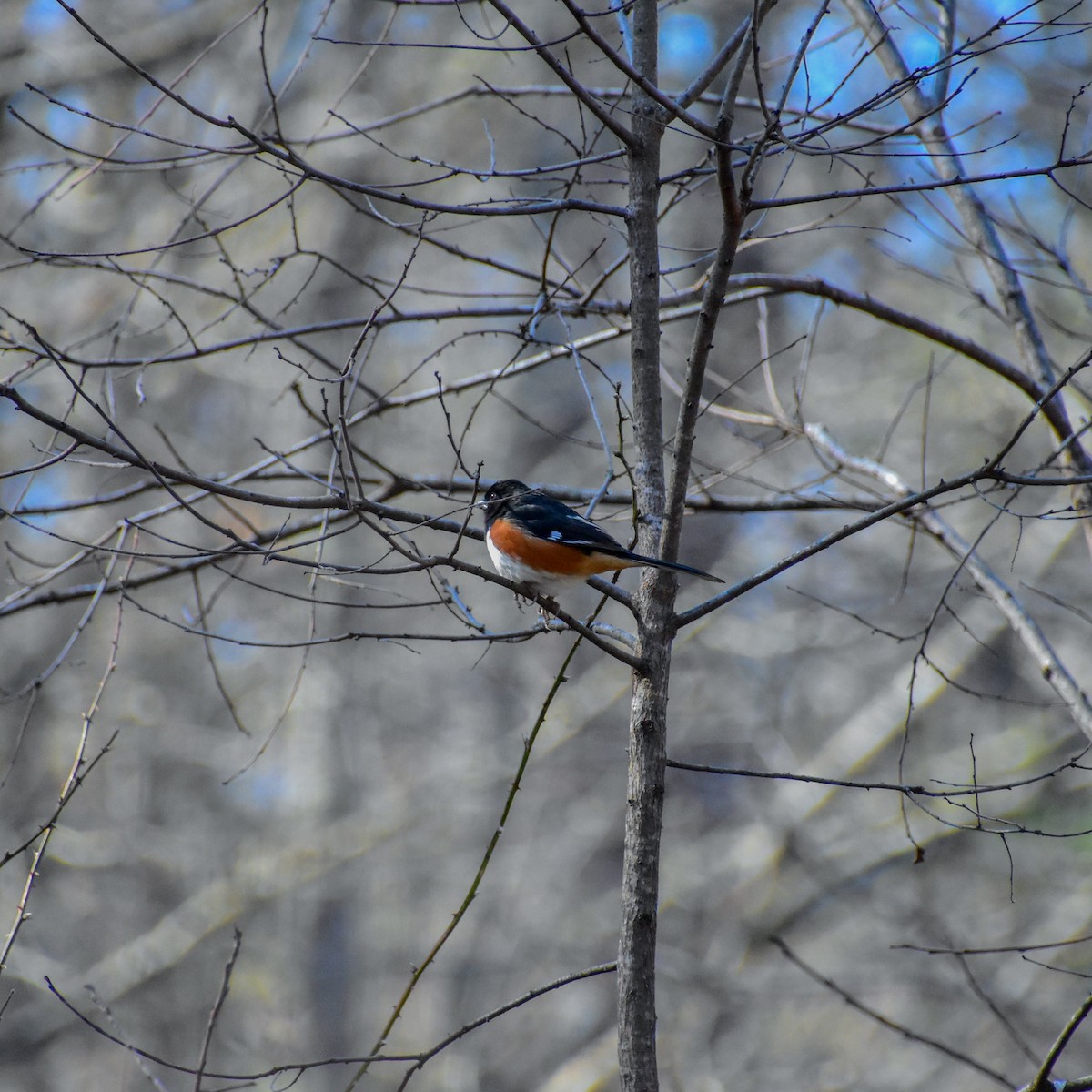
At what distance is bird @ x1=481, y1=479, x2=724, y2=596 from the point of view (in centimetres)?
326

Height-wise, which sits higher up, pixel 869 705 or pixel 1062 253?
pixel 869 705

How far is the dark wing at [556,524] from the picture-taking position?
325cm

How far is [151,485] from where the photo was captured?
257 centimetres

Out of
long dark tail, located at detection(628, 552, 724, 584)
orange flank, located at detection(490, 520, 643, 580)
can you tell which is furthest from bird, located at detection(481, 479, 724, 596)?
long dark tail, located at detection(628, 552, 724, 584)

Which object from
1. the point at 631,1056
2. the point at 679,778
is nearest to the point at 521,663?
the point at 679,778

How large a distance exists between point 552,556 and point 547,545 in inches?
1.8

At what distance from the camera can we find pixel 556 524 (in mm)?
3428

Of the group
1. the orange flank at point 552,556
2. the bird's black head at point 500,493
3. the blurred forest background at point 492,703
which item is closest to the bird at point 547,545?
the orange flank at point 552,556

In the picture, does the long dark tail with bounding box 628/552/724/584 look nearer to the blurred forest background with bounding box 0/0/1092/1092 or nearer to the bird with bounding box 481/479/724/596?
the bird with bounding box 481/479/724/596

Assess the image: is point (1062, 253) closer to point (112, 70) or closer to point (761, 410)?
point (761, 410)

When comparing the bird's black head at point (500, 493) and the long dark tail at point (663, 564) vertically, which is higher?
the bird's black head at point (500, 493)

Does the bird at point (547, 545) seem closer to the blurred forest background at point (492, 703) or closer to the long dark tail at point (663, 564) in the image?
the long dark tail at point (663, 564)

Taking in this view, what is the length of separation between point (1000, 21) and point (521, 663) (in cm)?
869

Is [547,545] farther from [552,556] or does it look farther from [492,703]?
[492,703]
